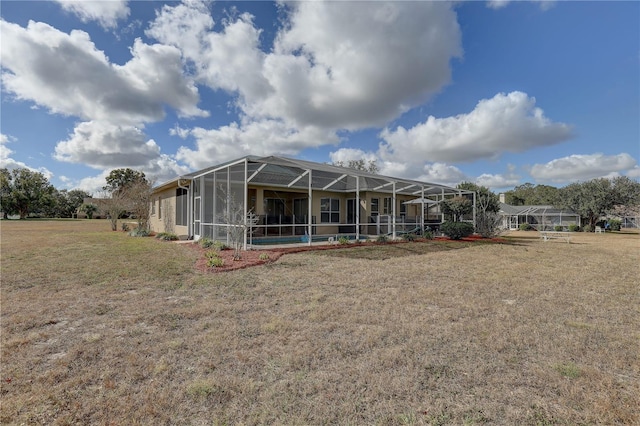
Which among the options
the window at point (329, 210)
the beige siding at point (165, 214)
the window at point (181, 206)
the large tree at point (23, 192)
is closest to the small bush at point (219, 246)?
the beige siding at point (165, 214)

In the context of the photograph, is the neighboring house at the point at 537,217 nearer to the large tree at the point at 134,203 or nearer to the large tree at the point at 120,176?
the large tree at the point at 134,203

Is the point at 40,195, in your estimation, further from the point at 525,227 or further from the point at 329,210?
the point at 525,227

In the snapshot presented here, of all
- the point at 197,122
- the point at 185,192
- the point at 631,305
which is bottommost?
the point at 631,305

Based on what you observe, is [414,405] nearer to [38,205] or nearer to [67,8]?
[67,8]

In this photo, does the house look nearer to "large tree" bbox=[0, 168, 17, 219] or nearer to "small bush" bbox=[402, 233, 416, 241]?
"small bush" bbox=[402, 233, 416, 241]

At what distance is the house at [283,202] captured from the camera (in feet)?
40.3

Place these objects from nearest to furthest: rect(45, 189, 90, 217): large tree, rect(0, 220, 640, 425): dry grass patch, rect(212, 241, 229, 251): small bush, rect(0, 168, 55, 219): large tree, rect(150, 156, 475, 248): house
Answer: rect(0, 220, 640, 425): dry grass patch < rect(212, 241, 229, 251): small bush < rect(150, 156, 475, 248): house < rect(0, 168, 55, 219): large tree < rect(45, 189, 90, 217): large tree

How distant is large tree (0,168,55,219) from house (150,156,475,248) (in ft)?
137

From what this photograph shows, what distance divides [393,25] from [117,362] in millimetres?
12185

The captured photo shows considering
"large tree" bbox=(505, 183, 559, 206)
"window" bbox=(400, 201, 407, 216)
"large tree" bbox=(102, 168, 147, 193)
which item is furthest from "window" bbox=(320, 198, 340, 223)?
"large tree" bbox=(505, 183, 559, 206)

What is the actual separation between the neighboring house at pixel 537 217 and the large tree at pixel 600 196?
8.46ft

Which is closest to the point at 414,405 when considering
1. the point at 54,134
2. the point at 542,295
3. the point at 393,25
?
the point at 542,295

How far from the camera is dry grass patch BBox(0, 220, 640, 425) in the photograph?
221 centimetres

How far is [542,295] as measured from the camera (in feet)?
18.2
